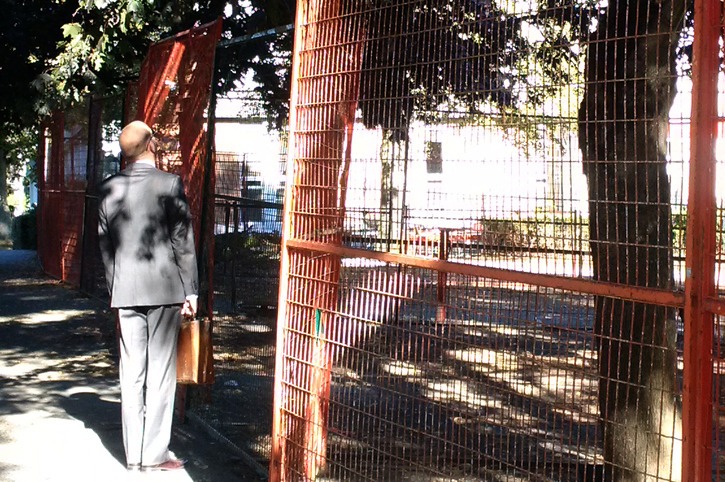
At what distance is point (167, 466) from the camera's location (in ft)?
19.4

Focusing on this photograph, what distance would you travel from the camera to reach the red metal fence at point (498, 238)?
126 inches

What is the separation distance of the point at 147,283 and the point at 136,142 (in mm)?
864

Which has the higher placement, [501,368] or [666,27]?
[666,27]

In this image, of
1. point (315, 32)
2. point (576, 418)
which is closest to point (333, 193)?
point (315, 32)

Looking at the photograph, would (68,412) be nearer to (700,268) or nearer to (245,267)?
(245,267)

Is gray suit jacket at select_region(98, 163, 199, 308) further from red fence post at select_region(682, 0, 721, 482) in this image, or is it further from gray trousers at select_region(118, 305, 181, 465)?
red fence post at select_region(682, 0, 721, 482)

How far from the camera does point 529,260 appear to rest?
3.68 m

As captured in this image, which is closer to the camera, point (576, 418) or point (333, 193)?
point (576, 418)

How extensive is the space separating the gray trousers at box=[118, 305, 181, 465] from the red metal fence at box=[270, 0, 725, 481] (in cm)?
91

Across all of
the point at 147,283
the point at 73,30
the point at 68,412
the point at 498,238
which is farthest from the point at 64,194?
the point at 498,238

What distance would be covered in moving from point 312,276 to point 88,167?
34.7ft

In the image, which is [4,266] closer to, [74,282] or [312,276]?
[74,282]

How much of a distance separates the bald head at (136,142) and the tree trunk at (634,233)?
2.74 m

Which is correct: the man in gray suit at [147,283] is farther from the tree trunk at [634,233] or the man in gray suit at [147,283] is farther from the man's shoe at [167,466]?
the tree trunk at [634,233]
